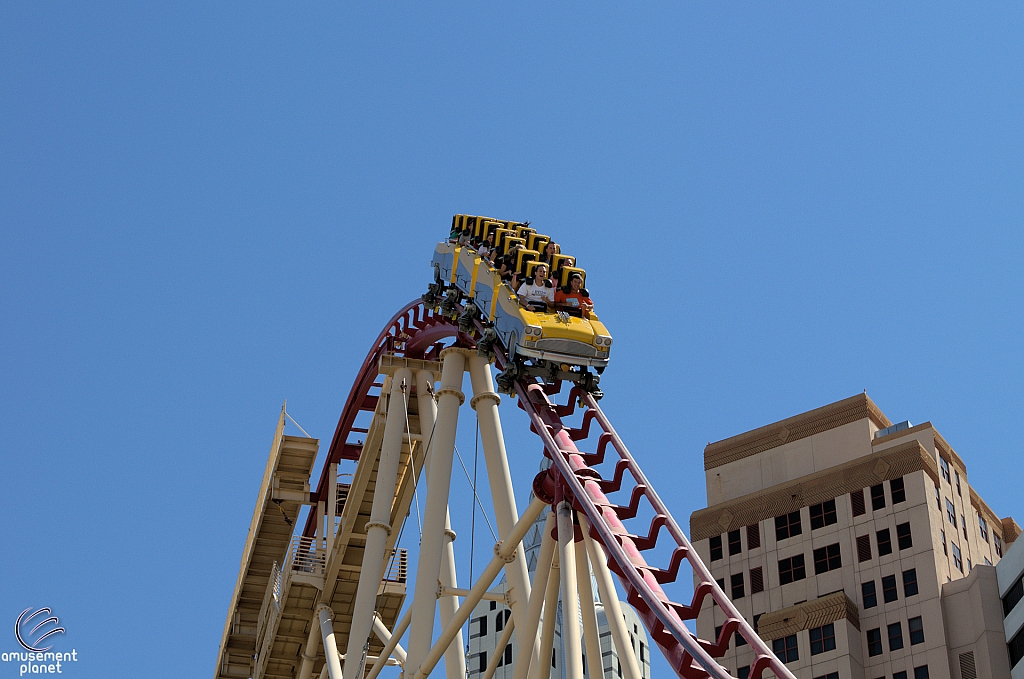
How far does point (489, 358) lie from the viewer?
108 feet

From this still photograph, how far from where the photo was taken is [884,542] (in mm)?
71688

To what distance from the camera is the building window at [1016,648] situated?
64312mm

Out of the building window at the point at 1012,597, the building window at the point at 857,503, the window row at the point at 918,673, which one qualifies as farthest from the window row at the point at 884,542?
the window row at the point at 918,673

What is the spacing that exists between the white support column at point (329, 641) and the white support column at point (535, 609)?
6204mm

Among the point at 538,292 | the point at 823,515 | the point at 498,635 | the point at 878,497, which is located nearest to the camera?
the point at 538,292

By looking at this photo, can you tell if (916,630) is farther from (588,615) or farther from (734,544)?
(588,615)

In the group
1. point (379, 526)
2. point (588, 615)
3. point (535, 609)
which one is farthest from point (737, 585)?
point (588, 615)

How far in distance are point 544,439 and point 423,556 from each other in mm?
4362

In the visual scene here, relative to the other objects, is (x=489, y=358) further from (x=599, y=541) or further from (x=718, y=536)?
(x=718, y=536)

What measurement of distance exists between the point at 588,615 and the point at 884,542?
4695 cm

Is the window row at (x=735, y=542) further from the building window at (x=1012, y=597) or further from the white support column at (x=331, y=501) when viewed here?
the white support column at (x=331, y=501)

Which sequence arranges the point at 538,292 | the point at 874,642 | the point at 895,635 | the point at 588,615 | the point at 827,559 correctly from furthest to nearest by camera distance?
the point at 827,559 → the point at 874,642 → the point at 895,635 → the point at 538,292 → the point at 588,615

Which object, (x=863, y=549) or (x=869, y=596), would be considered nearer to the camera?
(x=869, y=596)

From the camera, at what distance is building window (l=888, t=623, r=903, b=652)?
68812 millimetres
